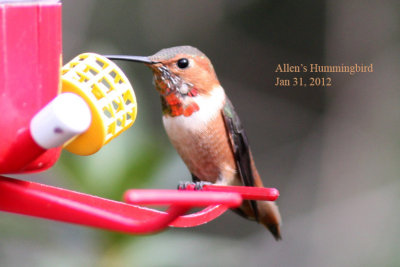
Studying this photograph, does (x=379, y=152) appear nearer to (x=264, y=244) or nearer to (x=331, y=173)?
(x=331, y=173)

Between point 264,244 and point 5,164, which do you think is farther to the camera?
point 264,244

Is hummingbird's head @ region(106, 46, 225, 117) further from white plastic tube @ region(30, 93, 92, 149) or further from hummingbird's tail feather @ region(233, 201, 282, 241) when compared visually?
white plastic tube @ region(30, 93, 92, 149)

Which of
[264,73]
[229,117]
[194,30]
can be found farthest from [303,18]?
[229,117]

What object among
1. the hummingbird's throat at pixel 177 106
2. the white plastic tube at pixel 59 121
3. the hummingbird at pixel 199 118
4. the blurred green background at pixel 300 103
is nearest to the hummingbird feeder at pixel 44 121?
the white plastic tube at pixel 59 121

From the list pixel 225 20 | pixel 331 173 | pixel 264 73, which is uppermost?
pixel 225 20

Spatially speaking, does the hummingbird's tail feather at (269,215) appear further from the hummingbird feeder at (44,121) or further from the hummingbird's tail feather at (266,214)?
the hummingbird feeder at (44,121)

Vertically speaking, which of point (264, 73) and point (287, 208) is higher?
point (264, 73)

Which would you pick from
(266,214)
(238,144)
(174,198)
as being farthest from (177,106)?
(174,198)

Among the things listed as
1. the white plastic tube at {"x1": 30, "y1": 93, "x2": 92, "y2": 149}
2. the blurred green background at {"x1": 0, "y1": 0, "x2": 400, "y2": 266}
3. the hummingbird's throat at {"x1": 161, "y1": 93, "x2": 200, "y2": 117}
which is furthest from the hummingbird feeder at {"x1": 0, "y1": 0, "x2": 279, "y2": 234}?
the blurred green background at {"x1": 0, "y1": 0, "x2": 400, "y2": 266}
